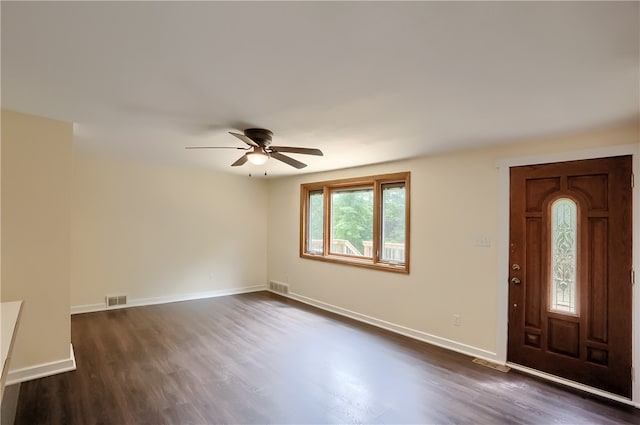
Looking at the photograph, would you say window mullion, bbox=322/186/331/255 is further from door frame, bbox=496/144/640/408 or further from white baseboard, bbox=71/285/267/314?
door frame, bbox=496/144/640/408

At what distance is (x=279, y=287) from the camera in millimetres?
6219

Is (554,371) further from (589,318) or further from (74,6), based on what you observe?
(74,6)

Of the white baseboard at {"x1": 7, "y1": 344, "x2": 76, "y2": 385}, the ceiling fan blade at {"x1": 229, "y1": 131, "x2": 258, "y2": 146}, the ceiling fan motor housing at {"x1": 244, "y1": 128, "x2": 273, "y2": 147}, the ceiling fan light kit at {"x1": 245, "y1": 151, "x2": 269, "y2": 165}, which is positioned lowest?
the white baseboard at {"x1": 7, "y1": 344, "x2": 76, "y2": 385}

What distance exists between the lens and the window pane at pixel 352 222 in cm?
484

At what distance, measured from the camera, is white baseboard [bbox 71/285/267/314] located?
465cm

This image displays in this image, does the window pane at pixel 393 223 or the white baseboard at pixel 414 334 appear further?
the window pane at pixel 393 223

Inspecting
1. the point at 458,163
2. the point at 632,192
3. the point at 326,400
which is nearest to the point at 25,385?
the point at 326,400

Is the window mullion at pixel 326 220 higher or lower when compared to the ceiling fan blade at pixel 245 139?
lower

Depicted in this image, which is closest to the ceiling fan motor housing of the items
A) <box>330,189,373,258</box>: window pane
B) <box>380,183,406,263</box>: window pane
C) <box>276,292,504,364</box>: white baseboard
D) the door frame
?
<box>380,183,406,263</box>: window pane

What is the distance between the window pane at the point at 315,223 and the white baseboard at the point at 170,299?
1.63 m

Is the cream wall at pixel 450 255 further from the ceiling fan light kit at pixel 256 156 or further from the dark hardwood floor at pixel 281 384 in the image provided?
the ceiling fan light kit at pixel 256 156

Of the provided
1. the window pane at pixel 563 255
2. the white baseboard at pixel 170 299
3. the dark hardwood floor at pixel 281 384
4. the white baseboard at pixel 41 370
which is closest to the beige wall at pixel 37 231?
the white baseboard at pixel 41 370

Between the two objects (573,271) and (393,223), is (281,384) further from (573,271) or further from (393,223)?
(573,271)

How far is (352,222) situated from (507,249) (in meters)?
2.36
